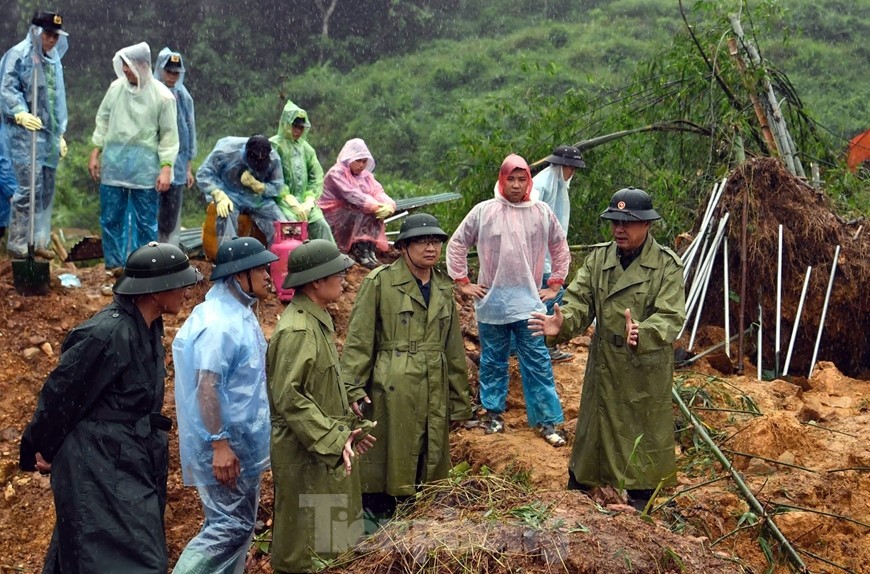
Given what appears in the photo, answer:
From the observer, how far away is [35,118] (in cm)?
760

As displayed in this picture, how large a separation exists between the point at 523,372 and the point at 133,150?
3.70 meters

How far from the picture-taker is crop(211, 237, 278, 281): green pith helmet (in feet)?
13.8

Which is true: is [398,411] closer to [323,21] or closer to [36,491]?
[36,491]

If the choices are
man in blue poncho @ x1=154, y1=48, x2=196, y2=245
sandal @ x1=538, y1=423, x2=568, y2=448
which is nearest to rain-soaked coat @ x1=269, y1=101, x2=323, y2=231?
man in blue poncho @ x1=154, y1=48, x2=196, y2=245

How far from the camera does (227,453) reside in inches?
164

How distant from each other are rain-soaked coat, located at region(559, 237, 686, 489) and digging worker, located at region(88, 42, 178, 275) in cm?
415

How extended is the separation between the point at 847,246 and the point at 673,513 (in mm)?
4290

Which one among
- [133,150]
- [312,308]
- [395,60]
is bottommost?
[312,308]

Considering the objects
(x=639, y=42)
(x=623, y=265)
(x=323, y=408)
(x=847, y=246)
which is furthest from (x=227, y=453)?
(x=639, y=42)

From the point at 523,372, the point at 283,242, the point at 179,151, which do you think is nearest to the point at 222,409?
the point at 523,372

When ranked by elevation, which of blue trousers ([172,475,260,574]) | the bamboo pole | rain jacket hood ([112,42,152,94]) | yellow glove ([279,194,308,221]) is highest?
rain jacket hood ([112,42,152,94])

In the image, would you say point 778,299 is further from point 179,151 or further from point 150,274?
point 150,274

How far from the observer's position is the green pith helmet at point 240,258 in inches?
165

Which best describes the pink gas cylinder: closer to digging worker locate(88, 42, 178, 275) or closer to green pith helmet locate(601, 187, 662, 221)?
digging worker locate(88, 42, 178, 275)
